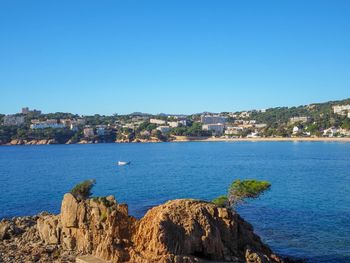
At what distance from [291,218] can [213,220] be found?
54.8 ft

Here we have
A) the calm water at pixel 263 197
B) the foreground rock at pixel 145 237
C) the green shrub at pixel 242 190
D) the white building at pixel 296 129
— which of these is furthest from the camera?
the white building at pixel 296 129

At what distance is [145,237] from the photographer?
2006 centimetres

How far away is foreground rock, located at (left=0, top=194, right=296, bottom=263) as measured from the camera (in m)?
19.6

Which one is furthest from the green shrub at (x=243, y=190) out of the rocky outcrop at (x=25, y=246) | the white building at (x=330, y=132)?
the white building at (x=330, y=132)

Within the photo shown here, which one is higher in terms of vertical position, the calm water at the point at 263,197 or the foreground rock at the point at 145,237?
the foreground rock at the point at 145,237

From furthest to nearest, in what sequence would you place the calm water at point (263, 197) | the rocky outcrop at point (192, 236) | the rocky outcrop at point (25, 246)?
the calm water at point (263, 197) → the rocky outcrop at point (25, 246) → the rocky outcrop at point (192, 236)

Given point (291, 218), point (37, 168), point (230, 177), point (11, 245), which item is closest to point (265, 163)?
point (230, 177)

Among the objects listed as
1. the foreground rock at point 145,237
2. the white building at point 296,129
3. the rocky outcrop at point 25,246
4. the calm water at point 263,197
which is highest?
the white building at point 296,129

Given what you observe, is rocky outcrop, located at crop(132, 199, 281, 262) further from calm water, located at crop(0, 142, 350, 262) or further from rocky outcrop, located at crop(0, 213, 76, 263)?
calm water, located at crop(0, 142, 350, 262)

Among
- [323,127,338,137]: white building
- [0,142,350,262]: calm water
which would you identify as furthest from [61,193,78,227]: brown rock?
[323,127,338,137]: white building

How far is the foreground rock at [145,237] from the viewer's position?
19.6 metres

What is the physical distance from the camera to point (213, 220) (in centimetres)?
2166

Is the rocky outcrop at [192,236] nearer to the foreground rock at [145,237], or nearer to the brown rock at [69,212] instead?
the foreground rock at [145,237]

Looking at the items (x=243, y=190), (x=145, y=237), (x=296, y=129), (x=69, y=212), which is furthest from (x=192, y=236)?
(x=296, y=129)
